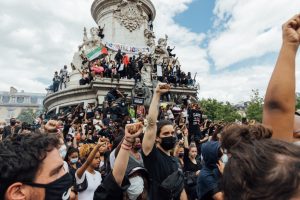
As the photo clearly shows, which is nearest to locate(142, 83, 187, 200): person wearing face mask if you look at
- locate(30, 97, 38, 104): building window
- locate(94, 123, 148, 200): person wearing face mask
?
locate(94, 123, 148, 200): person wearing face mask

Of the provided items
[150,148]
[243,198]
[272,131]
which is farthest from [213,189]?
[243,198]

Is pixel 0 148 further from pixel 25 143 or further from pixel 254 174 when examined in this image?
pixel 254 174

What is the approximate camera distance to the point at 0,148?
6.63 feet

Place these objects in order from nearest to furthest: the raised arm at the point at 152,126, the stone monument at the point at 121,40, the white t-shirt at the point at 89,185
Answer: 1. the raised arm at the point at 152,126
2. the white t-shirt at the point at 89,185
3. the stone monument at the point at 121,40

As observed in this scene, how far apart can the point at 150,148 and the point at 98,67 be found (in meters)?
18.4

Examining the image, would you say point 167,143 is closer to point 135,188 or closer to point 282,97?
point 135,188

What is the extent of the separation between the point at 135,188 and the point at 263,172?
2154mm

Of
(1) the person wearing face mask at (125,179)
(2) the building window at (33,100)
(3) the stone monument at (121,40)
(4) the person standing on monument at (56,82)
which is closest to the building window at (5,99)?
(2) the building window at (33,100)

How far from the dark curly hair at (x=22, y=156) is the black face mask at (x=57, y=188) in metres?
0.10

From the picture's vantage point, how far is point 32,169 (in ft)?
6.40

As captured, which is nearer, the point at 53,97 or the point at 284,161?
the point at 284,161

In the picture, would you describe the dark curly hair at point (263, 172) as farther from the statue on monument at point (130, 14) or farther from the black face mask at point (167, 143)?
the statue on monument at point (130, 14)

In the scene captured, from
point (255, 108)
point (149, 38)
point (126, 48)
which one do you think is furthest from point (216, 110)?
point (126, 48)

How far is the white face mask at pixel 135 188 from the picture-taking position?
308 cm
